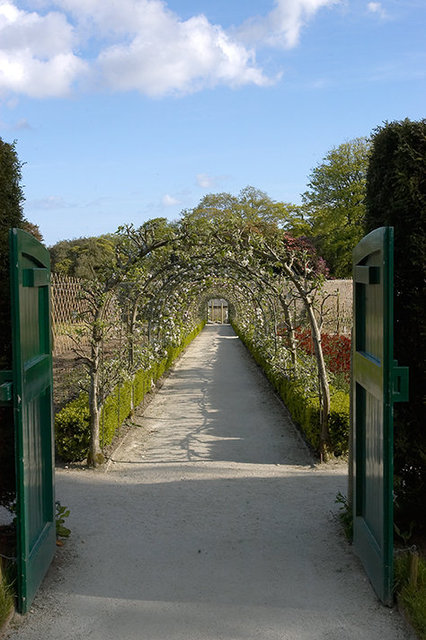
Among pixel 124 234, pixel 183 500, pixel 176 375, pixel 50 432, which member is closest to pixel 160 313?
pixel 176 375

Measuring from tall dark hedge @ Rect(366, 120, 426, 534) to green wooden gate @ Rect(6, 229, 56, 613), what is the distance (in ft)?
7.14

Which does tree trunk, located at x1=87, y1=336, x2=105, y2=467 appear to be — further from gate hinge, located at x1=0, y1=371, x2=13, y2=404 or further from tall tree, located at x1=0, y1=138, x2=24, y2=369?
gate hinge, located at x1=0, y1=371, x2=13, y2=404

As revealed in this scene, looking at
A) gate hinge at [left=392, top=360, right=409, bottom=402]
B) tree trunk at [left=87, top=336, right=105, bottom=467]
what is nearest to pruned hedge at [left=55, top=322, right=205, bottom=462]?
tree trunk at [left=87, top=336, right=105, bottom=467]

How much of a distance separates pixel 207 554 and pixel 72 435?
3122 millimetres

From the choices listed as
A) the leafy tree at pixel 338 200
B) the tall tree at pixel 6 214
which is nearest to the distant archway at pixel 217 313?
the leafy tree at pixel 338 200

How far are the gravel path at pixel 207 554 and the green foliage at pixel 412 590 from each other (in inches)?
3.6

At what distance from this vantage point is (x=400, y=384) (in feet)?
9.72

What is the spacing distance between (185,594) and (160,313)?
28.0 ft

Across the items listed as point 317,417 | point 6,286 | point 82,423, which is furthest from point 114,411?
point 6,286

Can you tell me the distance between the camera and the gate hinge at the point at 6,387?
288 cm

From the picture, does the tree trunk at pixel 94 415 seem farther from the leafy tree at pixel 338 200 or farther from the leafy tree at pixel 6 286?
the leafy tree at pixel 338 200

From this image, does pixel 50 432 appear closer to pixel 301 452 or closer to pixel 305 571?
pixel 305 571

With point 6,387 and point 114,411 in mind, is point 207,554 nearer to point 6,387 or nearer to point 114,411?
point 6,387

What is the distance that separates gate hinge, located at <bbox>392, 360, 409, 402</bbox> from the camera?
294cm
